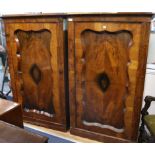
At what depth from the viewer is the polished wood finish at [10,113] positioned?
4.57ft

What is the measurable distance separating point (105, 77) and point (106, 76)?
0.05 ft

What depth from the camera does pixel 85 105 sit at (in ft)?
6.93

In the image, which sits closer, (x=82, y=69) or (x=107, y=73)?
(x=107, y=73)

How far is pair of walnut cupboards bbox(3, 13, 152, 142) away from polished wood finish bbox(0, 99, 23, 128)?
738mm

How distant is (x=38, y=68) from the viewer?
2229 mm

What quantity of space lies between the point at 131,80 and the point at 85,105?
1.93 feet

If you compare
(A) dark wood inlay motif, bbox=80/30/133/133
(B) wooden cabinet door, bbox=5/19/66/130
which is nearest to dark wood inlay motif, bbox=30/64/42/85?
(B) wooden cabinet door, bbox=5/19/66/130
